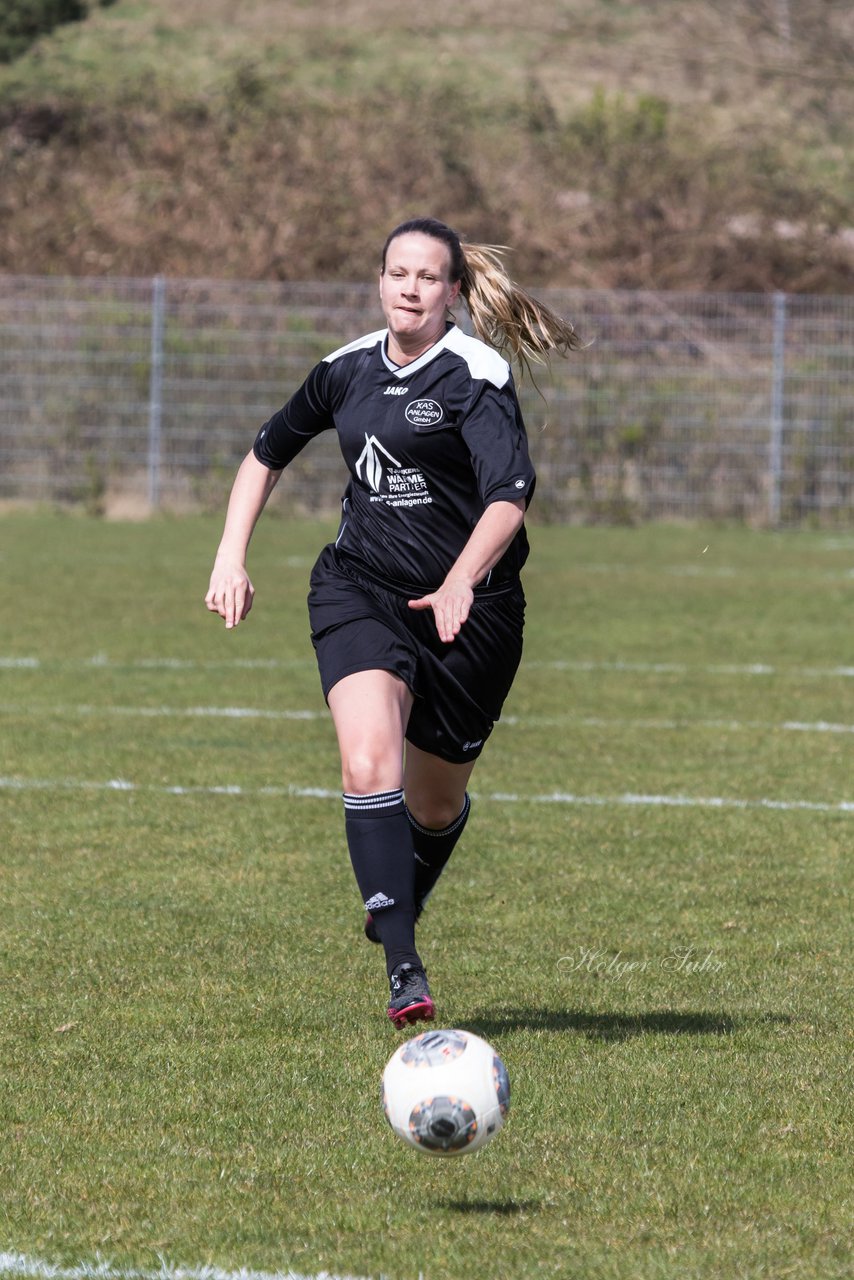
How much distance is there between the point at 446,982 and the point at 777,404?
18822mm

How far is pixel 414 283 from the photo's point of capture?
516 cm

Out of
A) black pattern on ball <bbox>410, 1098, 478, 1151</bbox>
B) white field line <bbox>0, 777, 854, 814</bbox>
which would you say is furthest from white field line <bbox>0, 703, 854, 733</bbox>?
black pattern on ball <bbox>410, 1098, 478, 1151</bbox>

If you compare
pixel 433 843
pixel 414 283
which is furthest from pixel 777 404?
pixel 414 283

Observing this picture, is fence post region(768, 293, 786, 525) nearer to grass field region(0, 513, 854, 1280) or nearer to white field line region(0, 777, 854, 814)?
grass field region(0, 513, 854, 1280)

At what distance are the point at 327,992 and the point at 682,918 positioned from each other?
141cm

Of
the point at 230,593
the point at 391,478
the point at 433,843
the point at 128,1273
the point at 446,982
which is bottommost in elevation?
the point at 446,982

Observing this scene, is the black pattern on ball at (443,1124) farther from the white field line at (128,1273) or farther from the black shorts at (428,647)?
the black shorts at (428,647)

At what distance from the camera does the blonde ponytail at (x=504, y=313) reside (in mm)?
5371

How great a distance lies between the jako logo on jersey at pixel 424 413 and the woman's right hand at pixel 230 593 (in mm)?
609

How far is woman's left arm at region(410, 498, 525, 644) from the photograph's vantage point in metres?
4.61

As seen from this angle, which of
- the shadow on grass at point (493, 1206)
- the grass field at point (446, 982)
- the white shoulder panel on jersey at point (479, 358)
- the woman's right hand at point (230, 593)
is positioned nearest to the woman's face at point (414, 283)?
the white shoulder panel on jersey at point (479, 358)

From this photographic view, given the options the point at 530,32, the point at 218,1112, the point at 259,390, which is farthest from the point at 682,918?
the point at 530,32

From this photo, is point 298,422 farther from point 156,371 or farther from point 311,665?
point 156,371

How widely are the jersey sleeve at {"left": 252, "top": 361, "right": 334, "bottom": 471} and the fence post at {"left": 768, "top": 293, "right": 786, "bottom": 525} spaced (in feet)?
60.3
